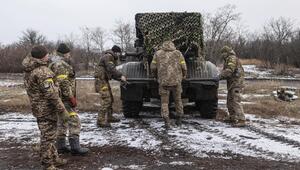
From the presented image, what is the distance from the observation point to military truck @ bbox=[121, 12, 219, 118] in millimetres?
10703

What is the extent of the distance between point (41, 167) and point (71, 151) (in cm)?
85

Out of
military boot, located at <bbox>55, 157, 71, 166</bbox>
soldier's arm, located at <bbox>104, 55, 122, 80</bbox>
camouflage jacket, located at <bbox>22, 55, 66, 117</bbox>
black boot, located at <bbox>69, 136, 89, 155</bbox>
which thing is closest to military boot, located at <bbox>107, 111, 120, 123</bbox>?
soldier's arm, located at <bbox>104, 55, 122, 80</bbox>

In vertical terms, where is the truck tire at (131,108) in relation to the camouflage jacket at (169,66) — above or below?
below

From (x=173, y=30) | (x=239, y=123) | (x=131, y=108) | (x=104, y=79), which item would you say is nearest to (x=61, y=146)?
(x=104, y=79)

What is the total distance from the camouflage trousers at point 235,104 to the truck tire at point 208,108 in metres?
0.76

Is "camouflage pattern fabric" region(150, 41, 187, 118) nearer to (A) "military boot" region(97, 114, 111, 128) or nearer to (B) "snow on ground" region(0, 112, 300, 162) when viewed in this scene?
(B) "snow on ground" region(0, 112, 300, 162)

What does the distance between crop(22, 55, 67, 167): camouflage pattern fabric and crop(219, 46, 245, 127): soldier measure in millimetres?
4796

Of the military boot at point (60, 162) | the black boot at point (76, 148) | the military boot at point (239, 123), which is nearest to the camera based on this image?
the military boot at point (60, 162)

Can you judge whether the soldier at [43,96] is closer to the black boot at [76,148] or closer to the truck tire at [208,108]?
the black boot at [76,148]

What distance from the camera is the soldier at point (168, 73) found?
962 cm

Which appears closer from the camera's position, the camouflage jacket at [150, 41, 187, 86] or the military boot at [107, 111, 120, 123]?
the camouflage jacket at [150, 41, 187, 86]

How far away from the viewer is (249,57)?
64562 mm

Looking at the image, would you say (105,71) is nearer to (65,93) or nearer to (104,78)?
(104,78)

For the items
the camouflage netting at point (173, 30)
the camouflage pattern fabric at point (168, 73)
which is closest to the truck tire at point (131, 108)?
the camouflage netting at point (173, 30)
